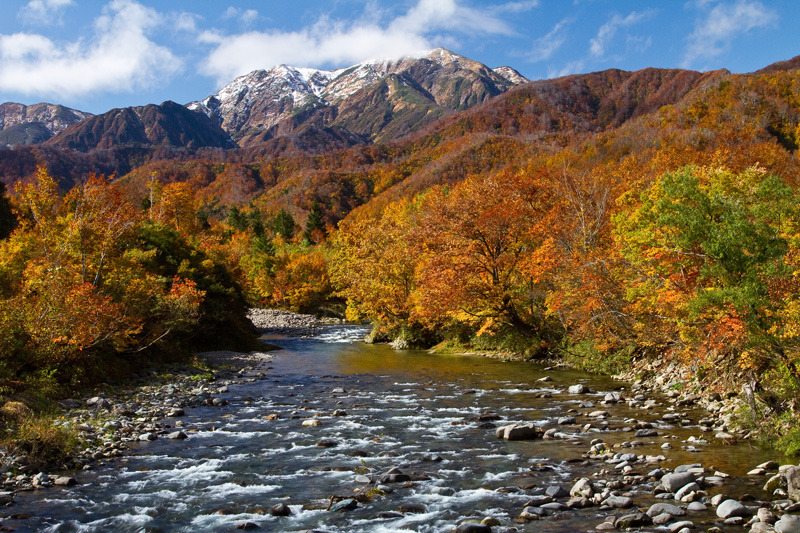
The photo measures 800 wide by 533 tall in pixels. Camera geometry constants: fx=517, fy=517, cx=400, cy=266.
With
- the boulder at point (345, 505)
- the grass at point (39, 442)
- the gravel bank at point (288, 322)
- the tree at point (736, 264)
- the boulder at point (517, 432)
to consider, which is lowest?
the gravel bank at point (288, 322)

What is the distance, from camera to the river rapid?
27.9 feet

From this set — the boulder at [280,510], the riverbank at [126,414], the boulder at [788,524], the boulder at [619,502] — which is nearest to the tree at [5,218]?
the riverbank at [126,414]

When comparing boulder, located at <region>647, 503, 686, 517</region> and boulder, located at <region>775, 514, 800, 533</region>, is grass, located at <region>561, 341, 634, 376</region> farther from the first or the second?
boulder, located at <region>775, 514, 800, 533</region>

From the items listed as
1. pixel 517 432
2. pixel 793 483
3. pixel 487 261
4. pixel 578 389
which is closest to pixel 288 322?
pixel 487 261

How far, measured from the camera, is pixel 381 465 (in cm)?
1124

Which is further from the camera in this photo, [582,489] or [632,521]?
[582,489]

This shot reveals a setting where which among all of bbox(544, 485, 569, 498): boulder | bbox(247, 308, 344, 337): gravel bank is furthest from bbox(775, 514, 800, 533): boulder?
bbox(247, 308, 344, 337): gravel bank

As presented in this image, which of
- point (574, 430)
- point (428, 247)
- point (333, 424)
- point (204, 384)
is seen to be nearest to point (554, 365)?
point (428, 247)

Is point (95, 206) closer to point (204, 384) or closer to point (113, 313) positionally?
point (113, 313)

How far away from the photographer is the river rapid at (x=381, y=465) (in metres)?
8.50

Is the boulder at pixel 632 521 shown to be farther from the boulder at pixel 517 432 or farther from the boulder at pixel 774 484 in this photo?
the boulder at pixel 517 432

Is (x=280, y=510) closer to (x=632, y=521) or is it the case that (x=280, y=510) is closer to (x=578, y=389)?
(x=632, y=521)

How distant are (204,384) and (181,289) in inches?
273

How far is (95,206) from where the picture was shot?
22703 millimetres
